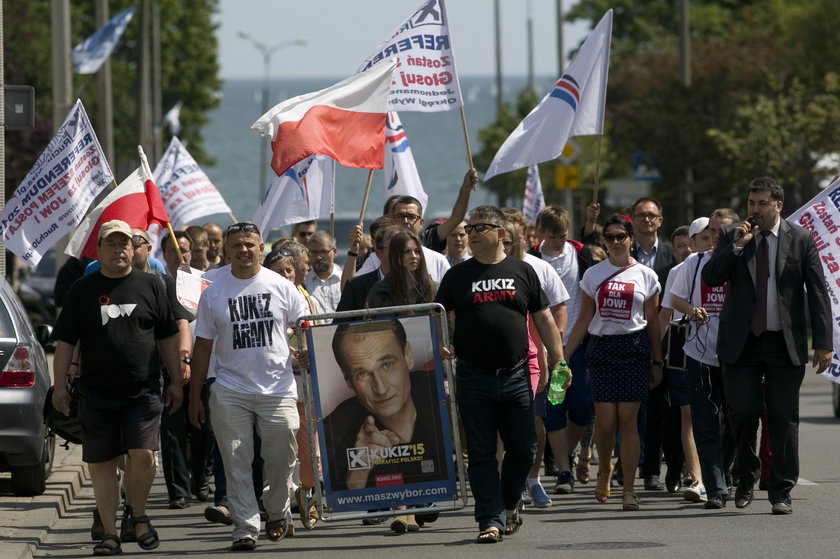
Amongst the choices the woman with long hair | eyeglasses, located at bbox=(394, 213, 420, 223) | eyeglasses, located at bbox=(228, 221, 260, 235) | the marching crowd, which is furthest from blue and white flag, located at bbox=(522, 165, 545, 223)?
eyeglasses, located at bbox=(228, 221, 260, 235)

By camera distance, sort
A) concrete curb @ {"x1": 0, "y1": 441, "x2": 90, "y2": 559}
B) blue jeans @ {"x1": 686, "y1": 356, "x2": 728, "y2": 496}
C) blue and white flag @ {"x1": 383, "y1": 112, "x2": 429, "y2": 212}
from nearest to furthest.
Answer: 1. concrete curb @ {"x1": 0, "y1": 441, "x2": 90, "y2": 559}
2. blue jeans @ {"x1": 686, "y1": 356, "x2": 728, "y2": 496}
3. blue and white flag @ {"x1": 383, "y1": 112, "x2": 429, "y2": 212}

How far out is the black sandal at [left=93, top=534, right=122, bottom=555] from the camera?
9.88 m

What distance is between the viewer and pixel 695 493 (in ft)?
38.2

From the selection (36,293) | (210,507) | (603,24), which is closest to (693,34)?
(36,293)

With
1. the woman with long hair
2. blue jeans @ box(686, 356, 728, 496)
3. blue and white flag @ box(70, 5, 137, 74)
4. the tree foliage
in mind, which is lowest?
blue jeans @ box(686, 356, 728, 496)

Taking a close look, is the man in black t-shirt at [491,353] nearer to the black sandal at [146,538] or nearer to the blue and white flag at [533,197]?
the black sandal at [146,538]

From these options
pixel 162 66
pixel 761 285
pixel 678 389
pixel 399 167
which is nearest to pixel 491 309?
pixel 761 285

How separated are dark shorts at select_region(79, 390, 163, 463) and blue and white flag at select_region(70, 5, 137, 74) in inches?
673

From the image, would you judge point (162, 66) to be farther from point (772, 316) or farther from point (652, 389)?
point (772, 316)

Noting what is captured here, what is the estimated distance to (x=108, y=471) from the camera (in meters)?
10.0

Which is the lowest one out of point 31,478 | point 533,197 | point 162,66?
point 31,478

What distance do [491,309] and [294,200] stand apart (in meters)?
4.41

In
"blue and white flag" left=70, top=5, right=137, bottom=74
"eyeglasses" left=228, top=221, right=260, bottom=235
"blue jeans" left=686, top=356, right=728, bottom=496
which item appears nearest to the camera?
"eyeglasses" left=228, top=221, right=260, bottom=235

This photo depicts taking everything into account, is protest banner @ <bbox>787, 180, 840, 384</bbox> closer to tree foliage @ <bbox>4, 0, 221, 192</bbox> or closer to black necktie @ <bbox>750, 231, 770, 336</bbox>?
black necktie @ <bbox>750, 231, 770, 336</bbox>
